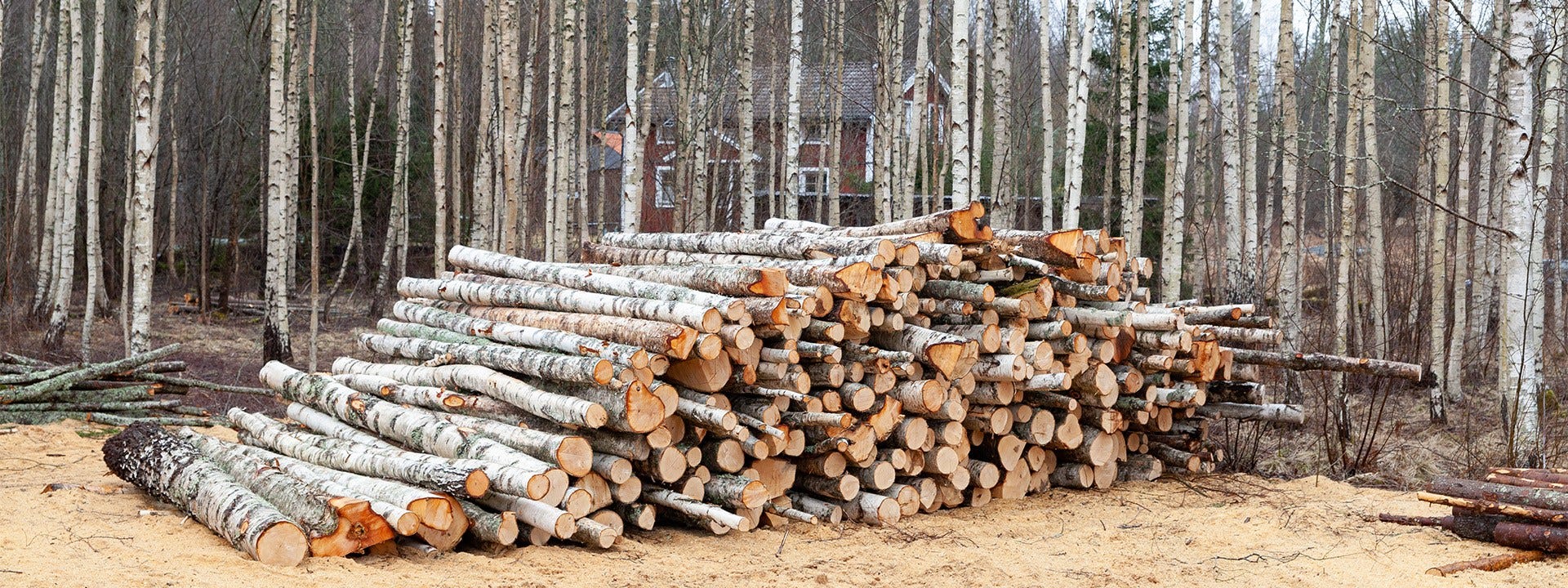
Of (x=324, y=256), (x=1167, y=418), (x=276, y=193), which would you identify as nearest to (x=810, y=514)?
(x=1167, y=418)

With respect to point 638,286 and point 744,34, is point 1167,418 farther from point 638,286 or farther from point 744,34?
point 744,34

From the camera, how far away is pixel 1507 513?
19.1 ft

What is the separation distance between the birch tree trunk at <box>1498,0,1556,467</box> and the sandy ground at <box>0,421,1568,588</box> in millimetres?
957

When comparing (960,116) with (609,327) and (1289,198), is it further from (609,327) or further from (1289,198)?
(609,327)

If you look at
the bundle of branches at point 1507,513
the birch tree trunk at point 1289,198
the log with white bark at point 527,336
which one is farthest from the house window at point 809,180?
the bundle of branches at point 1507,513

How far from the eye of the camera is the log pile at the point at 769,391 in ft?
19.8

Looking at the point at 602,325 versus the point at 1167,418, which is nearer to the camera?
the point at 602,325

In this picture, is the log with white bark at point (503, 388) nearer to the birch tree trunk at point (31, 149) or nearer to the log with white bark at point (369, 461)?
the log with white bark at point (369, 461)

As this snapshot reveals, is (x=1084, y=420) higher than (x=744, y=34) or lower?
lower

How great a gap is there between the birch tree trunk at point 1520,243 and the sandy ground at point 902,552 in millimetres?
957

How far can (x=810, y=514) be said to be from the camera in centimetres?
673

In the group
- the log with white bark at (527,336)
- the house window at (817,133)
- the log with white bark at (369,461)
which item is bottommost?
the log with white bark at (369,461)

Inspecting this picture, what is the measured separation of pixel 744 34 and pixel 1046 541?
8.60 metres

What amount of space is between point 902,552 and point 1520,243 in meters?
4.50
